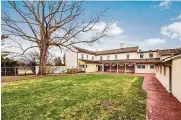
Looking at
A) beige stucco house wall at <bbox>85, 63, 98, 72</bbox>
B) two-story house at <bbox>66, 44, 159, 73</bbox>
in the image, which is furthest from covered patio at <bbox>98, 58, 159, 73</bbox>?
beige stucco house wall at <bbox>85, 63, 98, 72</bbox>

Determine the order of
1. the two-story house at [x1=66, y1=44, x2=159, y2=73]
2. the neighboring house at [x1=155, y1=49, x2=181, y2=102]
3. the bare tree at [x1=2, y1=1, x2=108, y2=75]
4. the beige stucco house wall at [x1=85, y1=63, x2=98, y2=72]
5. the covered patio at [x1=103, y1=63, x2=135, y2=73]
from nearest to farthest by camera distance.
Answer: the neighboring house at [x1=155, y1=49, x2=181, y2=102] → the bare tree at [x1=2, y1=1, x2=108, y2=75] → the two-story house at [x1=66, y1=44, x2=159, y2=73] → the covered patio at [x1=103, y1=63, x2=135, y2=73] → the beige stucco house wall at [x1=85, y1=63, x2=98, y2=72]

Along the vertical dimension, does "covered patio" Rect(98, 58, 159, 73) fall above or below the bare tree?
below

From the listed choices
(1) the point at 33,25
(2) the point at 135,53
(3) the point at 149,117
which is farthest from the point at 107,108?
(2) the point at 135,53

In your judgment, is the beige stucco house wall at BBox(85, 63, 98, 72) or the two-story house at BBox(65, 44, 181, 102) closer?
the two-story house at BBox(65, 44, 181, 102)

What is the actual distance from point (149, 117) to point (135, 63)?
29.3 metres

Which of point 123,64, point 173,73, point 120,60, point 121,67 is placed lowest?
point 121,67

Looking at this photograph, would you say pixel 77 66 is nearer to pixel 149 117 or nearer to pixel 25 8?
pixel 25 8

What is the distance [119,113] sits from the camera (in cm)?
530

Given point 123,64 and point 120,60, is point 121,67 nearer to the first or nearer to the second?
point 120,60

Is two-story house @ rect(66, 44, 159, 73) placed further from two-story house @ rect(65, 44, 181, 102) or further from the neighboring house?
the neighboring house

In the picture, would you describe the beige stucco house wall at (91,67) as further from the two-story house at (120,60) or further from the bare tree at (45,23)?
the bare tree at (45,23)

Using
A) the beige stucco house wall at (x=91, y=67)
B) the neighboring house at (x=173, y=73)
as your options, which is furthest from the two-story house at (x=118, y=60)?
the neighboring house at (x=173, y=73)

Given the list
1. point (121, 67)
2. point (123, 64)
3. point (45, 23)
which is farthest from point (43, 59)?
point (121, 67)

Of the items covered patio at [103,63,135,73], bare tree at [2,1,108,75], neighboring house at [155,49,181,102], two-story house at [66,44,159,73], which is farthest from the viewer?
covered patio at [103,63,135,73]
